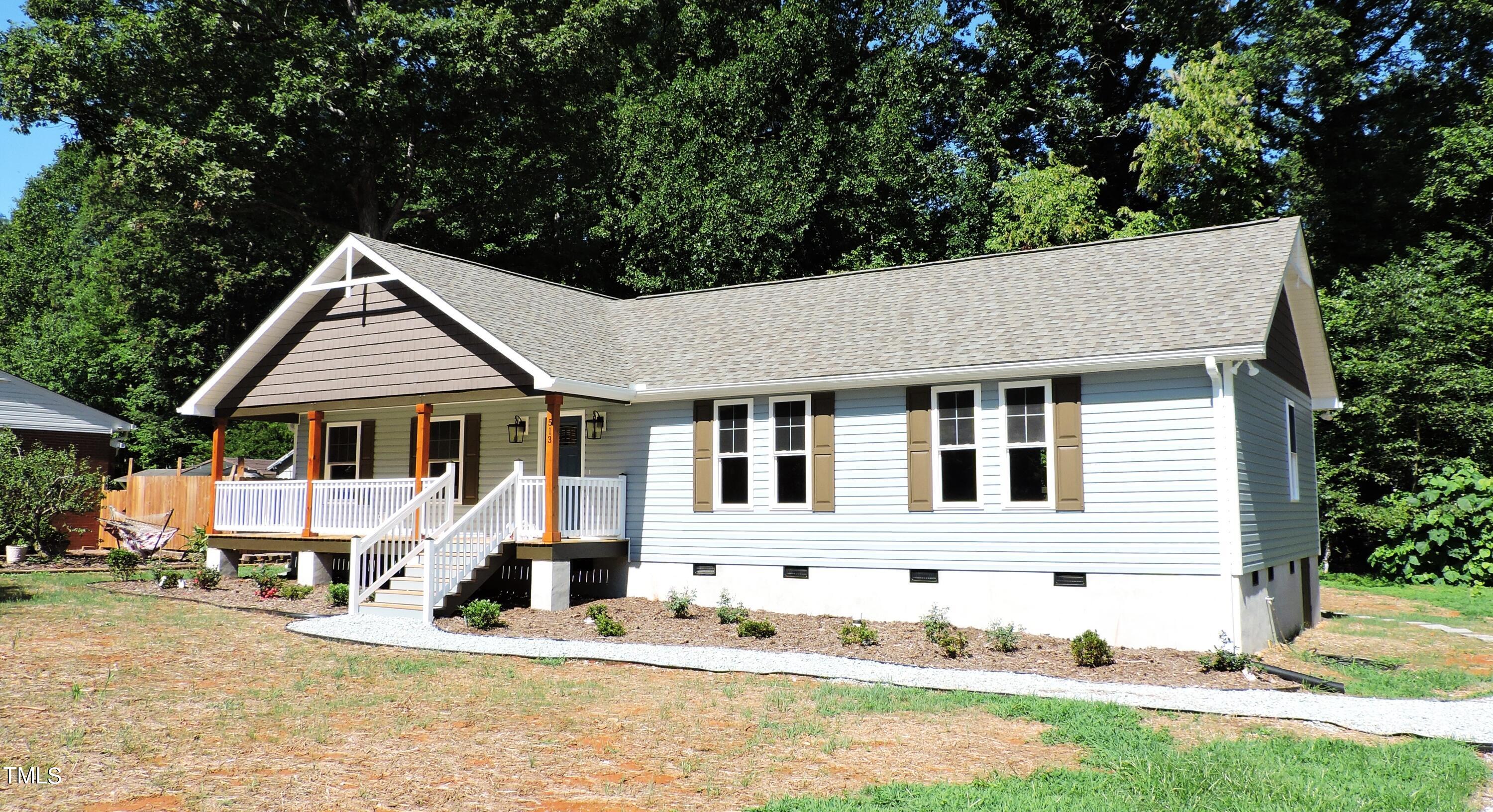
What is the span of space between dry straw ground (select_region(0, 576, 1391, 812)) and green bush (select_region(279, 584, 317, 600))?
4671 millimetres

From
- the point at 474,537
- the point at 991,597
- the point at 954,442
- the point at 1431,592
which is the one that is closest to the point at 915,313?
the point at 954,442

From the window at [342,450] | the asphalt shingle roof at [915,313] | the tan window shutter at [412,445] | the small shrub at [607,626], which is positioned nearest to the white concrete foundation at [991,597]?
the small shrub at [607,626]

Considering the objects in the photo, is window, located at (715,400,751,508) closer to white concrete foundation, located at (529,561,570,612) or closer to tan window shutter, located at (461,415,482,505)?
white concrete foundation, located at (529,561,570,612)

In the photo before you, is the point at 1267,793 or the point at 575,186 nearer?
the point at 1267,793

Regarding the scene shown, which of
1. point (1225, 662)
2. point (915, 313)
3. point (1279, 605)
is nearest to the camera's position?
point (1225, 662)

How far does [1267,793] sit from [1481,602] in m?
16.1

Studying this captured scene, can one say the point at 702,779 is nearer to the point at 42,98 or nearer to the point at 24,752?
the point at 24,752

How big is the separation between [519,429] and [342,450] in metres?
4.74

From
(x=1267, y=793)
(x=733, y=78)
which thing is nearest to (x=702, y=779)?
(x=1267, y=793)

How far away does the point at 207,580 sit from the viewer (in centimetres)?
1736

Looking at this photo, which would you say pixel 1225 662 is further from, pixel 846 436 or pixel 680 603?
pixel 680 603

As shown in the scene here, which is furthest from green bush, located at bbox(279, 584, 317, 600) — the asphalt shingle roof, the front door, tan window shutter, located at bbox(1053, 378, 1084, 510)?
tan window shutter, located at bbox(1053, 378, 1084, 510)

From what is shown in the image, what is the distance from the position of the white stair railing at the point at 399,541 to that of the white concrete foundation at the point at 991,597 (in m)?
1.83

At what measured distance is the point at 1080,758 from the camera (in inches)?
289
